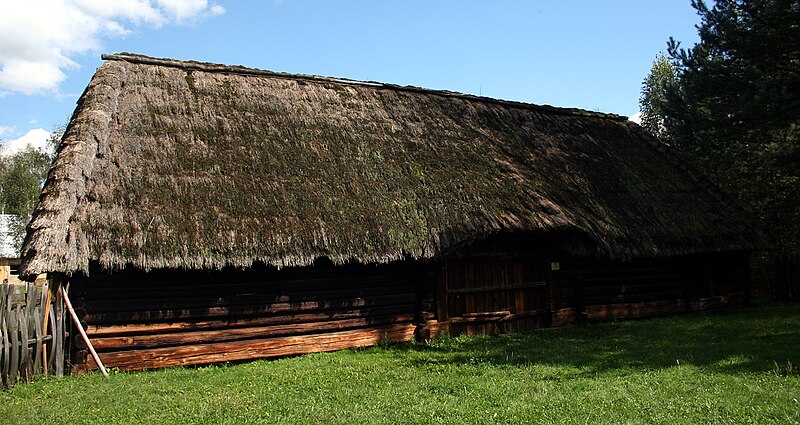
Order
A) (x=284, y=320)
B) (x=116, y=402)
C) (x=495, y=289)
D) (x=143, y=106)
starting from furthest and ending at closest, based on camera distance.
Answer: (x=495, y=289) → (x=143, y=106) → (x=284, y=320) → (x=116, y=402)

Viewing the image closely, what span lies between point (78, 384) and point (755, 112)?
15353mm

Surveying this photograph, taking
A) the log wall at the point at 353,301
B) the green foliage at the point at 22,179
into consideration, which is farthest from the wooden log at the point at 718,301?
the green foliage at the point at 22,179

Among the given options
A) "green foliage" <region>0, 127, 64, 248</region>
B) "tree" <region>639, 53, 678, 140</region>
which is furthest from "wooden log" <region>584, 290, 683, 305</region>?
"green foliage" <region>0, 127, 64, 248</region>

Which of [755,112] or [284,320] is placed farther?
[755,112]

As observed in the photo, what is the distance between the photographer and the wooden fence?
762 cm

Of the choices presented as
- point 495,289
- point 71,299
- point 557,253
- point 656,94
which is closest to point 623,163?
point 557,253

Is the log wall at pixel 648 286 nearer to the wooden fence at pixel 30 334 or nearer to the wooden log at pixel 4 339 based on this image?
the wooden fence at pixel 30 334

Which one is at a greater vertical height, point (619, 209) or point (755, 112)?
point (755, 112)

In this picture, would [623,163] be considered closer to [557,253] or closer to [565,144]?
[565,144]

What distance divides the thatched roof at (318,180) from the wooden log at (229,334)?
1.39 m

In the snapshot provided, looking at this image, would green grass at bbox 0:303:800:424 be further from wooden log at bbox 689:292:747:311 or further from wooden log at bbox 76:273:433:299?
wooden log at bbox 689:292:747:311

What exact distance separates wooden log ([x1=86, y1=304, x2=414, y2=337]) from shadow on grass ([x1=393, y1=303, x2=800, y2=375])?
32.7 inches

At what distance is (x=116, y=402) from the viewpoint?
698 cm

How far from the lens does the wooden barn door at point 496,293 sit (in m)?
11.9
